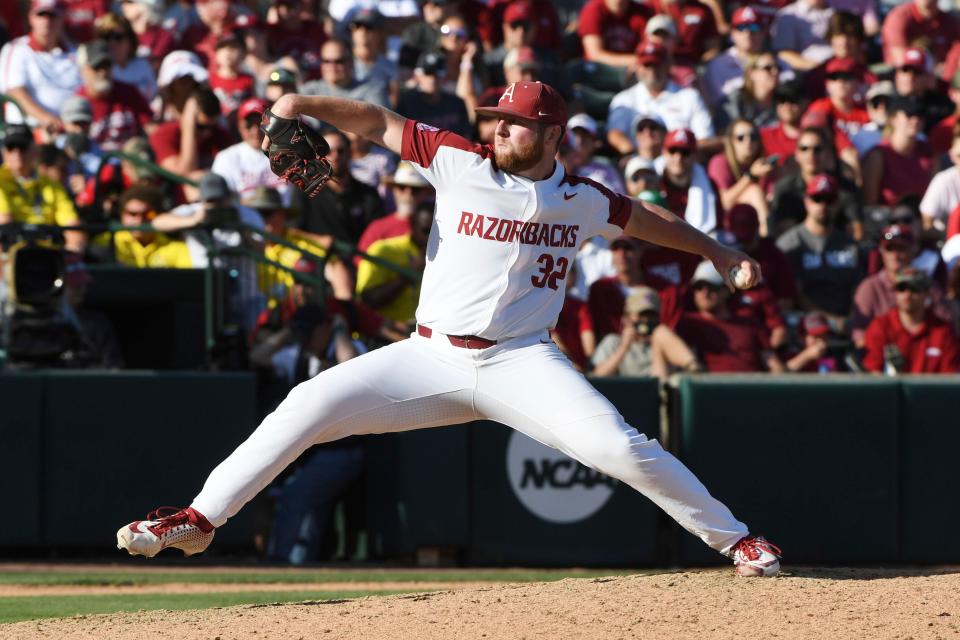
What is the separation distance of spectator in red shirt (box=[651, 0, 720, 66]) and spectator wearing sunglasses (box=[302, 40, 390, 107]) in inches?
119

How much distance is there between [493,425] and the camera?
1005 cm

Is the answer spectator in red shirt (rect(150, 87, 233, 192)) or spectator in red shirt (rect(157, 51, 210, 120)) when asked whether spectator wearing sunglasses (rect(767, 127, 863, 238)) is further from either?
spectator in red shirt (rect(157, 51, 210, 120))

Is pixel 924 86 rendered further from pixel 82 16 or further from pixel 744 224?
pixel 82 16

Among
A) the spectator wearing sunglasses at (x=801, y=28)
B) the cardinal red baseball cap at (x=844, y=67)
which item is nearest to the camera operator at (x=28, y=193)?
the cardinal red baseball cap at (x=844, y=67)

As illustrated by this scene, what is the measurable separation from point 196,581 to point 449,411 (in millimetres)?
3849

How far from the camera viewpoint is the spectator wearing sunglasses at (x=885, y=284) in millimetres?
10875

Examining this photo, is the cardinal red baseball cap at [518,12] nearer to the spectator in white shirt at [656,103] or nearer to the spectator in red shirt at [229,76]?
the spectator in white shirt at [656,103]

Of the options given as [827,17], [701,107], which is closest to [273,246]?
[701,107]

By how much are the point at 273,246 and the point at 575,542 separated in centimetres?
287

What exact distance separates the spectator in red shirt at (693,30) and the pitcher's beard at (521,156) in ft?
27.7

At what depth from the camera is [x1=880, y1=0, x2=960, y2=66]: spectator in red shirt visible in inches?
567

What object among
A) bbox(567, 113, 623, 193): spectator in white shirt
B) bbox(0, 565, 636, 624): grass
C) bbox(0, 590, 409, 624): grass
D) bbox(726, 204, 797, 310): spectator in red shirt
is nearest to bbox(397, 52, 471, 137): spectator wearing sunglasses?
bbox(567, 113, 623, 193): spectator in white shirt

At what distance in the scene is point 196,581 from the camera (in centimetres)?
911

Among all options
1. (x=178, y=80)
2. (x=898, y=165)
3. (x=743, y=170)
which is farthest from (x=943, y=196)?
(x=178, y=80)
